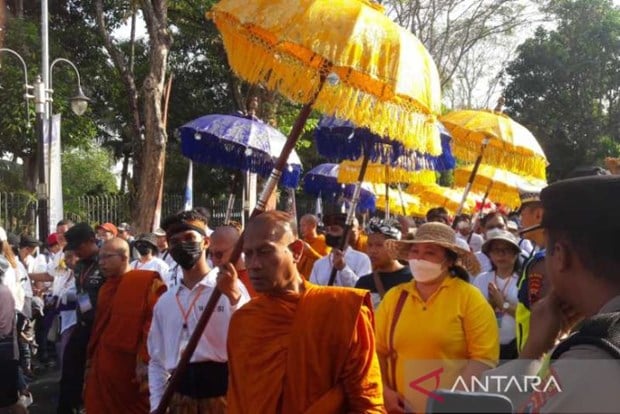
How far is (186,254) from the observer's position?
14.9 feet

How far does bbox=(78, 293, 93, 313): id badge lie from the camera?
593 centimetres

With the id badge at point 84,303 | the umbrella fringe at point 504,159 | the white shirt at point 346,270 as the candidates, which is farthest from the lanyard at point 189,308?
the umbrella fringe at point 504,159

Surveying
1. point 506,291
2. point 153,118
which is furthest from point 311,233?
point 153,118

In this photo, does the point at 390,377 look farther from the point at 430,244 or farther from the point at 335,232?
the point at 335,232

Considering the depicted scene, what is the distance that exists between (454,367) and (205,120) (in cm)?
515

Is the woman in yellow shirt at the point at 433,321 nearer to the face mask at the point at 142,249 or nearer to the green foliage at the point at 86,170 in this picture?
the face mask at the point at 142,249

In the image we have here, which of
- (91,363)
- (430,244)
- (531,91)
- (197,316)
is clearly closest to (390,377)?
(430,244)

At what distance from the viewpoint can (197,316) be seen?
4.32 metres

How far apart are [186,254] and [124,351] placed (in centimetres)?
113

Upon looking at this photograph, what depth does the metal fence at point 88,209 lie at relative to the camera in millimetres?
16859

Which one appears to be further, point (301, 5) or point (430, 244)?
point (430, 244)

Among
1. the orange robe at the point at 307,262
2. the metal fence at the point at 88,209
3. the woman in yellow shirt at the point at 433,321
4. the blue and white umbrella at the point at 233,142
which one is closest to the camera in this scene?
the woman in yellow shirt at the point at 433,321

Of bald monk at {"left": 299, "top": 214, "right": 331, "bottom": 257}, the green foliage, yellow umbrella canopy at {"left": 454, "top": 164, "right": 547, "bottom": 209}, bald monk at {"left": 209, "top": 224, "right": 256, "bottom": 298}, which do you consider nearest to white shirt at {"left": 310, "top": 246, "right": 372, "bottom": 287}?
bald monk at {"left": 299, "top": 214, "right": 331, "bottom": 257}

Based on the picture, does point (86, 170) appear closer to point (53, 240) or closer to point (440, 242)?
point (53, 240)
